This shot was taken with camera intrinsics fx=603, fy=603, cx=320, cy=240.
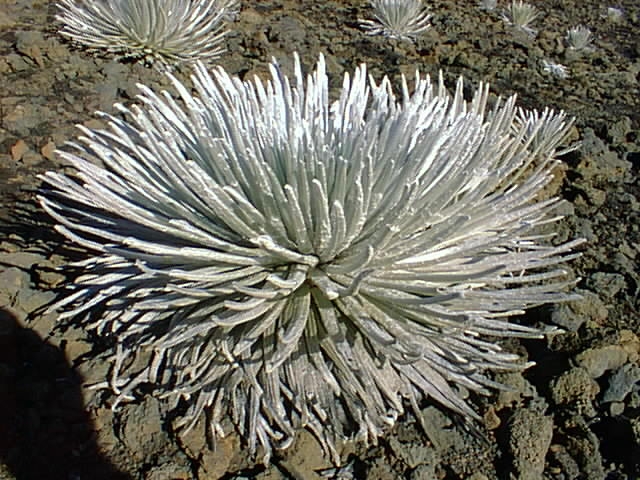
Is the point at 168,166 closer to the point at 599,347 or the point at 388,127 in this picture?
the point at 388,127

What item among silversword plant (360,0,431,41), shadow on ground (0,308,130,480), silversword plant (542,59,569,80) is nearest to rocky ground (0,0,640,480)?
shadow on ground (0,308,130,480)

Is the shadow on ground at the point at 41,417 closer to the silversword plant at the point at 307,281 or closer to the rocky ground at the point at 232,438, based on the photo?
the rocky ground at the point at 232,438

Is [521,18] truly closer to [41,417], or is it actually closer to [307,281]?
[307,281]

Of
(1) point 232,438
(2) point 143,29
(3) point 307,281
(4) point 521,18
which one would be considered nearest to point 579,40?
(4) point 521,18

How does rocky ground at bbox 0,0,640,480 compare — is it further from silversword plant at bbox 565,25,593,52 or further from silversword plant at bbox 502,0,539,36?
silversword plant at bbox 502,0,539,36

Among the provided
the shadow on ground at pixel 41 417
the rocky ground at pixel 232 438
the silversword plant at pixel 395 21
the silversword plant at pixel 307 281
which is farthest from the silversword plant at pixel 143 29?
the shadow on ground at pixel 41 417

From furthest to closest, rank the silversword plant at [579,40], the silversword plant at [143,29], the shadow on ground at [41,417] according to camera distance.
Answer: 1. the silversword plant at [579,40]
2. the silversword plant at [143,29]
3. the shadow on ground at [41,417]
